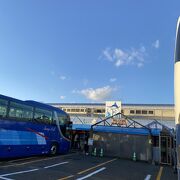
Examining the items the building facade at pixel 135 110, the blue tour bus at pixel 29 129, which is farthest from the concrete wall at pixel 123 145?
the building facade at pixel 135 110

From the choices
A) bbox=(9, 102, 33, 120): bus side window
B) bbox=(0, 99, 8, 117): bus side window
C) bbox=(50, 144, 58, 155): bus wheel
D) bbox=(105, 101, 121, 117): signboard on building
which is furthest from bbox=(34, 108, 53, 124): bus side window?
bbox=(105, 101, 121, 117): signboard on building

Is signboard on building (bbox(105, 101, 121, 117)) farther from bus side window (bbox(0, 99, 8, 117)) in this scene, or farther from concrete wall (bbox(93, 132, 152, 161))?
bus side window (bbox(0, 99, 8, 117))

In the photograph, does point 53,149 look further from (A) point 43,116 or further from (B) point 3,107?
(B) point 3,107

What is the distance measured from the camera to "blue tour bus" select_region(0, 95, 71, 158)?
13477 millimetres

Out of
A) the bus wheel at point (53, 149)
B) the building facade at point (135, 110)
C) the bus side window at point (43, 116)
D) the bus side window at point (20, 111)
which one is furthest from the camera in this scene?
the building facade at point (135, 110)

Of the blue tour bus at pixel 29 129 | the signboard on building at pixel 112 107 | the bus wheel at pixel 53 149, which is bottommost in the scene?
the bus wheel at pixel 53 149

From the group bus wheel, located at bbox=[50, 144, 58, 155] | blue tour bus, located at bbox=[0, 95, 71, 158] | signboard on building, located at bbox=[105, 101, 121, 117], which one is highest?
signboard on building, located at bbox=[105, 101, 121, 117]

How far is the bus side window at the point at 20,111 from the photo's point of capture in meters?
13.9

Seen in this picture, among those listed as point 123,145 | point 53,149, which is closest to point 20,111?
point 53,149

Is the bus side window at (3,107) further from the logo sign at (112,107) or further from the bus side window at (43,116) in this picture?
the logo sign at (112,107)

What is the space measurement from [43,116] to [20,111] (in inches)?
102

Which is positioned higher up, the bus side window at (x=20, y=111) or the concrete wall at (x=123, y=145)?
Answer: the bus side window at (x=20, y=111)

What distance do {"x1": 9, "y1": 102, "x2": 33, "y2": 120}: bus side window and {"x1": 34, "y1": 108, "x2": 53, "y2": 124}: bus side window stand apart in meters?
0.64

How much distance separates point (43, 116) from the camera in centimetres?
1694
